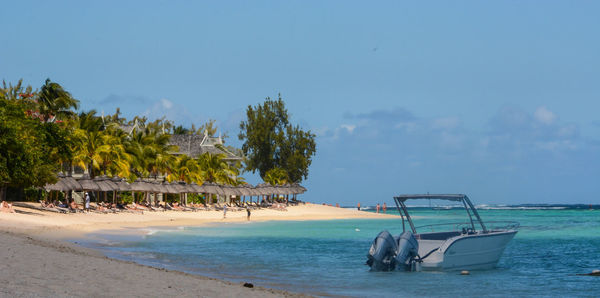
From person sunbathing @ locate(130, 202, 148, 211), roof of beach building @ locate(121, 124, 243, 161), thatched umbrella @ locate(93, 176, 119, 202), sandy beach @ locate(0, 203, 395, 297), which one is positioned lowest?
sandy beach @ locate(0, 203, 395, 297)

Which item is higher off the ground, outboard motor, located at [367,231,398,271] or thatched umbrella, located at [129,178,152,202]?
thatched umbrella, located at [129,178,152,202]

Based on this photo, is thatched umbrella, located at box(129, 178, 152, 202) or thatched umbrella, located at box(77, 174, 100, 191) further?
thatched umbrella, located at box(129, 178, 152, 202)

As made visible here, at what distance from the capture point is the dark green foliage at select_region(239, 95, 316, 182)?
9494 centimetres

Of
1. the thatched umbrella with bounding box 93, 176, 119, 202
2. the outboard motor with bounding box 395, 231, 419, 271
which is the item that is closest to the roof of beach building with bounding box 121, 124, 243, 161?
the thatched umbrella with bounding box 93, 176, 119, 202

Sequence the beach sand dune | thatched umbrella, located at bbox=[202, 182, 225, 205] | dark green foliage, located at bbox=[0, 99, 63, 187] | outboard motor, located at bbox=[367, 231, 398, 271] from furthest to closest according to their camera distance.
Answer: thatched umbrella, located at bbox=[202, 182, 225, 205] < dark green foliage, located at bbox=[0, 99, 63, 187] < outboard motor, located at bbox=[367, 231, 398, 271] < the beach sand dune

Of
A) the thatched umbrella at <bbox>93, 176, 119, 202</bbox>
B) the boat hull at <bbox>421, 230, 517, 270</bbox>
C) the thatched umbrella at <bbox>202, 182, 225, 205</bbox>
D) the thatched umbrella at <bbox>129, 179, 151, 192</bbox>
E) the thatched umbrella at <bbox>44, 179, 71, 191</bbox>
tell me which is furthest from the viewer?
the thatched umbrella at <bbox>202, 182, 225, 205</bbox>

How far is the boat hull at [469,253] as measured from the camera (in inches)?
837

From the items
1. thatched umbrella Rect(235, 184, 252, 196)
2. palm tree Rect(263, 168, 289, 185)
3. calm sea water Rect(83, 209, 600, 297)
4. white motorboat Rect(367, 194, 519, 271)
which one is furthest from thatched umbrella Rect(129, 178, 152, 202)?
white motorboat Rect(367, 194, 519, 271)

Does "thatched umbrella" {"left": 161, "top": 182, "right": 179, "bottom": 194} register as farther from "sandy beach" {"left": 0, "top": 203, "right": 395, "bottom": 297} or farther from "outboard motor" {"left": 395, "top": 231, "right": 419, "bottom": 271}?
"outboard motor" {"left": 395, "top": 231, "right": 419, "bottom": 271}

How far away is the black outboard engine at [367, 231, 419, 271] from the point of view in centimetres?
A: 2091

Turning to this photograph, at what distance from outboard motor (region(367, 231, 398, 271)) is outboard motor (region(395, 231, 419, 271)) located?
0.62 ft

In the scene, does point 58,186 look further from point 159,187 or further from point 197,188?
point 197,188

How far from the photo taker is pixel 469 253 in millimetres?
22078

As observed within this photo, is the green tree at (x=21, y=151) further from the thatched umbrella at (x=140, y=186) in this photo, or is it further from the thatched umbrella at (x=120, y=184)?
the thatched umbrella at (x=140, y=186)
